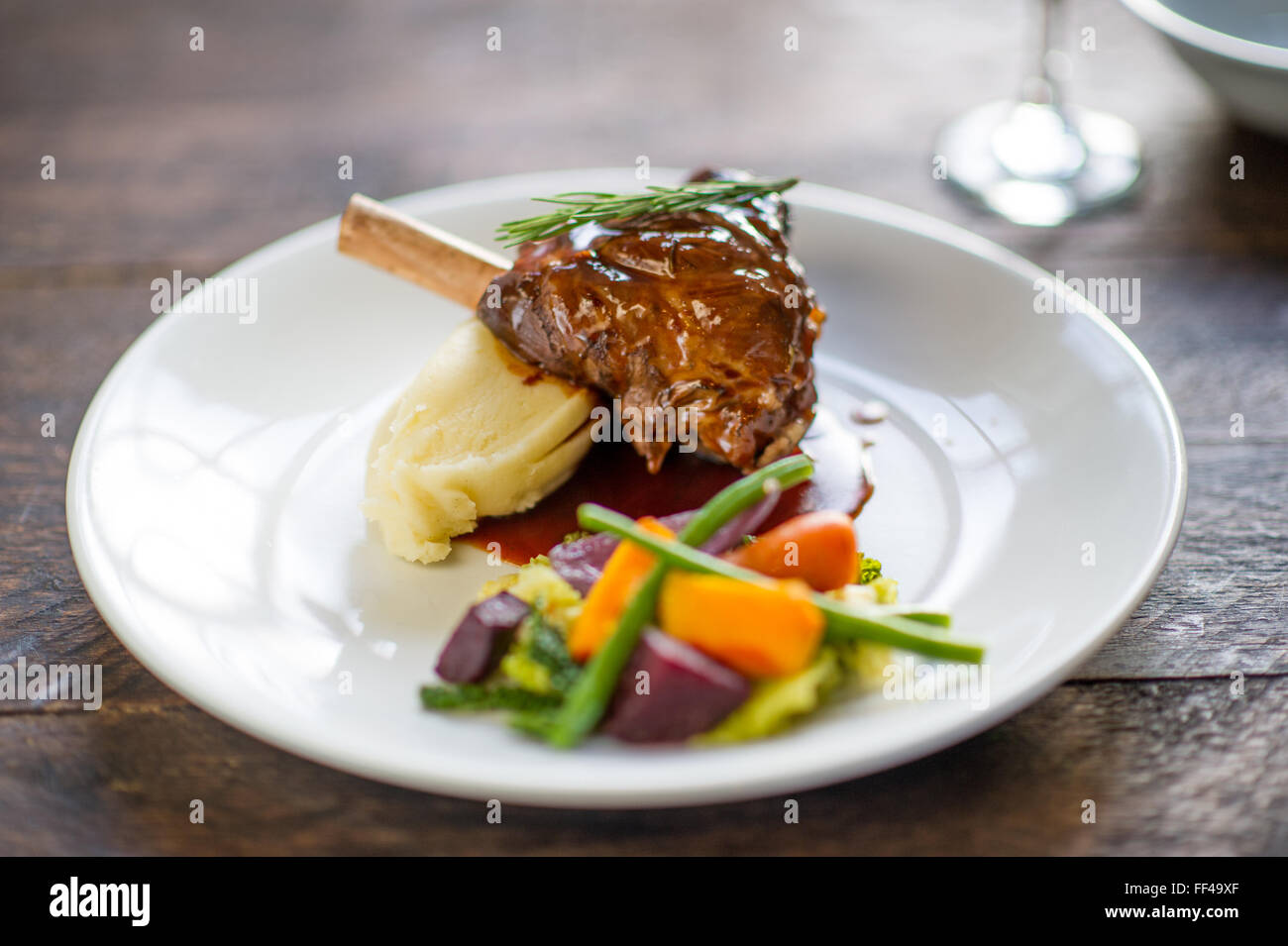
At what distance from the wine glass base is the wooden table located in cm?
10

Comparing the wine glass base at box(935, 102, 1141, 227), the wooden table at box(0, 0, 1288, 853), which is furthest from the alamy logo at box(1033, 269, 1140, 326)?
the wine glass base at box(935, 102, 1141, 227)

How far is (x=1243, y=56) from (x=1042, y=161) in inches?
33.4

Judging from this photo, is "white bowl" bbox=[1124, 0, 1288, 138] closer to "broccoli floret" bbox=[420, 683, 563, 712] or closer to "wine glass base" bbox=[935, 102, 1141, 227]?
"wine glass base" bbox=[935, 102, 1141, 227]

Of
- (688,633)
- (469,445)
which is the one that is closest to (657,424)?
(469,445)

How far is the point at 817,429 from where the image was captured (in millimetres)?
3184

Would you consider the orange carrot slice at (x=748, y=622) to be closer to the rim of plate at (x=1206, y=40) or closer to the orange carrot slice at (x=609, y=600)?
the orange carrot slice at (x=609, y=600)

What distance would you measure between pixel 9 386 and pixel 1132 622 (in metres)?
3.39

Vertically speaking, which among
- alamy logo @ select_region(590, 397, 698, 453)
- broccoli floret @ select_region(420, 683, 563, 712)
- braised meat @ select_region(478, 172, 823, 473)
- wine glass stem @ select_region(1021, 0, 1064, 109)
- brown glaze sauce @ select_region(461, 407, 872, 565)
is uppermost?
wine glass stem @ select_region(1021, 0, 1064, 109)

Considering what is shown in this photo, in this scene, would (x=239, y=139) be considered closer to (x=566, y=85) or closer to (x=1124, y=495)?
(x=566, y=85)

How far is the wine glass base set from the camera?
4387mm

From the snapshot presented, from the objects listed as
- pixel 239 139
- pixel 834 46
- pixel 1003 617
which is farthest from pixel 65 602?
pixel 834 46
